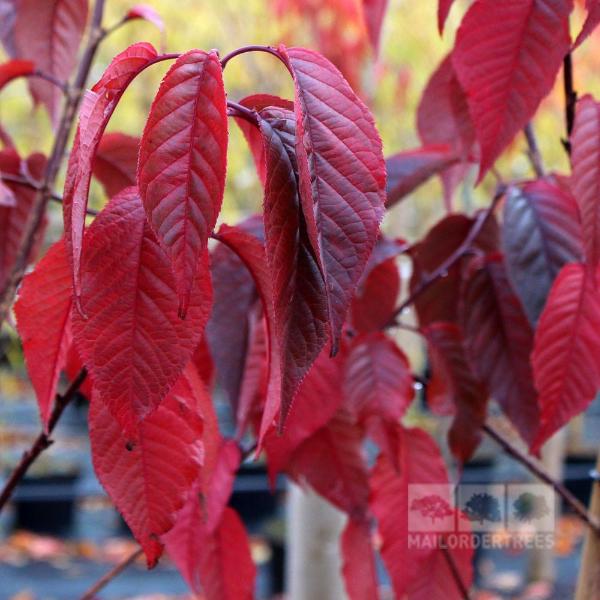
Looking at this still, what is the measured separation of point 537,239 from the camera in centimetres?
66

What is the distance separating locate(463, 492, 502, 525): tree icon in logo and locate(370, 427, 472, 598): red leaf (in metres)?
0.03

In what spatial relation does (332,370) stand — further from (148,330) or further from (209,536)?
(148,330)

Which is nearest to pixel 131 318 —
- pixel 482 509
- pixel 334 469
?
pixel 334 469

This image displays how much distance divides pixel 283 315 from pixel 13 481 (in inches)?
11.4

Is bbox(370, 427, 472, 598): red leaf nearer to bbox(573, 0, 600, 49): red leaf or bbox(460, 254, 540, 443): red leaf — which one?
bbox(460, 254, 540, 443): red leaf

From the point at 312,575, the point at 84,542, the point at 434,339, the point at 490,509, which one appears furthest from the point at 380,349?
the point at 84,542

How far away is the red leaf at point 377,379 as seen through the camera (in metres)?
0.71

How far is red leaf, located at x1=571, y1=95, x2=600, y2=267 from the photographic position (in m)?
0.51

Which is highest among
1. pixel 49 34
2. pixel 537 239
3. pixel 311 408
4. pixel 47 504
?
pixel 47 504

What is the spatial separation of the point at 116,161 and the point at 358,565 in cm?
41

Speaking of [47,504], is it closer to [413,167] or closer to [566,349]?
[413,167]

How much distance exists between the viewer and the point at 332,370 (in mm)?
660

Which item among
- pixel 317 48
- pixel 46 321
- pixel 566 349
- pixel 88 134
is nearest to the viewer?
pixel 88 134

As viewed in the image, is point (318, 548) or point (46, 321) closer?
point (46, 321)
